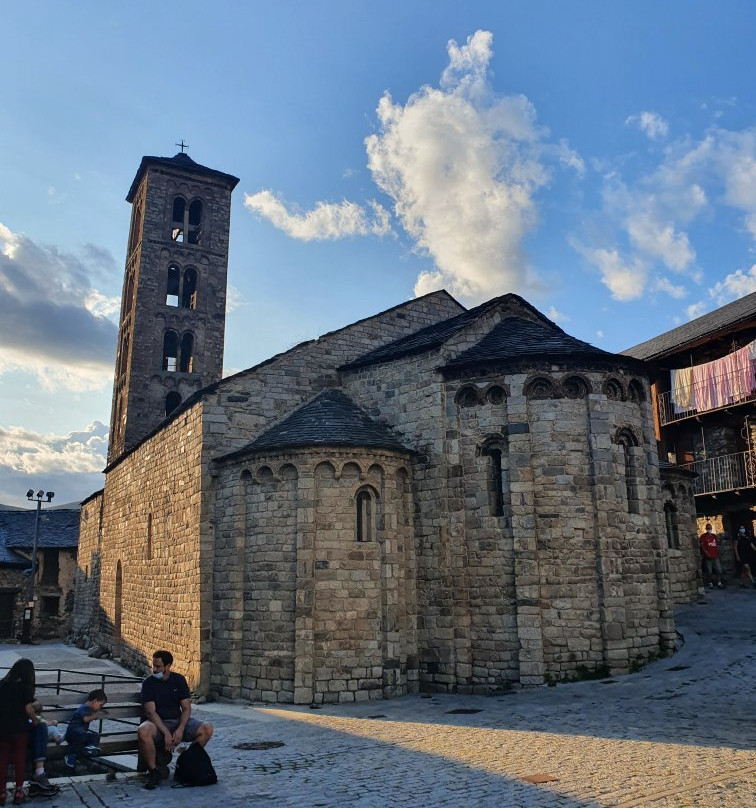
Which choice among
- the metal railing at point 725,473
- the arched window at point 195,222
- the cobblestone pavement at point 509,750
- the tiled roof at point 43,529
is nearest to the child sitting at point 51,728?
the cobblestone pavement at point 509,750

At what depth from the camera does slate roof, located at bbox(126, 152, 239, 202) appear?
3181 cm

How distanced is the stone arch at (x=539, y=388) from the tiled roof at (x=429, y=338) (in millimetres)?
2284

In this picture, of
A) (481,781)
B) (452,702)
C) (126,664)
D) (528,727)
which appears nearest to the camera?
(481,781)

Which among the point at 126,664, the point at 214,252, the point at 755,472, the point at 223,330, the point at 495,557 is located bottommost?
the point at 126,664

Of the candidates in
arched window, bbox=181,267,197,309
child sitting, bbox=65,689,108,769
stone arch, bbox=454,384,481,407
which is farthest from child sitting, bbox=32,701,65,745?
arched window, bbox=181,267,197,309

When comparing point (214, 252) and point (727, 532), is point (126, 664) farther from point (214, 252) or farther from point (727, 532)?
point (727, 532)

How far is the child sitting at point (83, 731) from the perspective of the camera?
25.5 feet

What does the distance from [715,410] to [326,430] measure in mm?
18646

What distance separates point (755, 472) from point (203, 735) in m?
23.5

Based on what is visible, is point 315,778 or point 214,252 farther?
point 214,252

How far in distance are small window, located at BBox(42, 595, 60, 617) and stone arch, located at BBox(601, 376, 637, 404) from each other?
106ft

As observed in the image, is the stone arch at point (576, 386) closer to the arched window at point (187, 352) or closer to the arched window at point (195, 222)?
the arched window at point (187, 352)

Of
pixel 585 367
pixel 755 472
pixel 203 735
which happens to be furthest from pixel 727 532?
pixel 203 735

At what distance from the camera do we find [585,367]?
1509 cm
